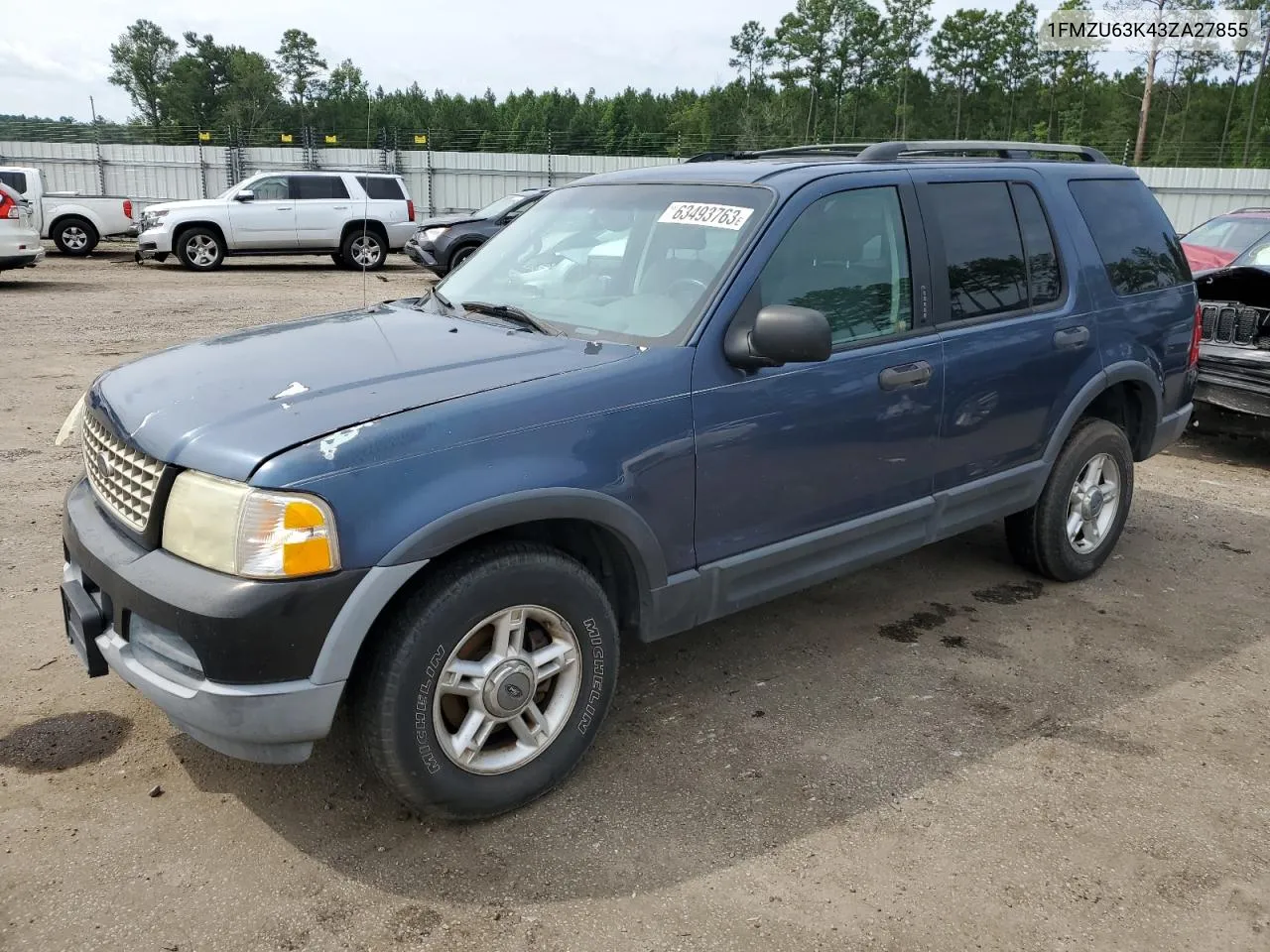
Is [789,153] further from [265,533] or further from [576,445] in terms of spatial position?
[265,533]

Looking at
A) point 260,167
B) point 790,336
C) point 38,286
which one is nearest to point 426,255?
point 38,286

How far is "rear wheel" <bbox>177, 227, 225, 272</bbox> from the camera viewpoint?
18766 mm

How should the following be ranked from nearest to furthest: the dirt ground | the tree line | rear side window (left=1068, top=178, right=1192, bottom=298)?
1. the dirt ground
2. rear side window (left=1068, top=178, right=1192, bottom=298)
3. the tree line

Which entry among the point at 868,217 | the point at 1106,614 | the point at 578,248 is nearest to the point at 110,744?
the point at 578,248

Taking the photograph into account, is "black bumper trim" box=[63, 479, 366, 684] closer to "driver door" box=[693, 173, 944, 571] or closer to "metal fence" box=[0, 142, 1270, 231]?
"driver door" box=[693, 173, 944, 571]

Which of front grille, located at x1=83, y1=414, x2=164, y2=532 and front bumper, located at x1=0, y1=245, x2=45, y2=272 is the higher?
front grille, located at x1=83, y1=414, x2=164, y2=532

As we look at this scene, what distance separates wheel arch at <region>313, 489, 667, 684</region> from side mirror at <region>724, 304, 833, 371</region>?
26.2 inches

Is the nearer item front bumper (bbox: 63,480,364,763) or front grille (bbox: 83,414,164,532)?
front bumper (bbox: 63,480,364,763)

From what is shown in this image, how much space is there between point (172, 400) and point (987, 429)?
305 centimetres

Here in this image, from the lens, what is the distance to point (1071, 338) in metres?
4.54

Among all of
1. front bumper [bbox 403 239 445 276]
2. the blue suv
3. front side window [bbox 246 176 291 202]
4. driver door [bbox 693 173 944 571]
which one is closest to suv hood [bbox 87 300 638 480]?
the blue suv

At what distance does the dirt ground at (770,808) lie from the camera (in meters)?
2.66

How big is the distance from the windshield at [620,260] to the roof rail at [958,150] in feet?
2.56

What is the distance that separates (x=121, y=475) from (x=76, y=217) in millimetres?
20481
